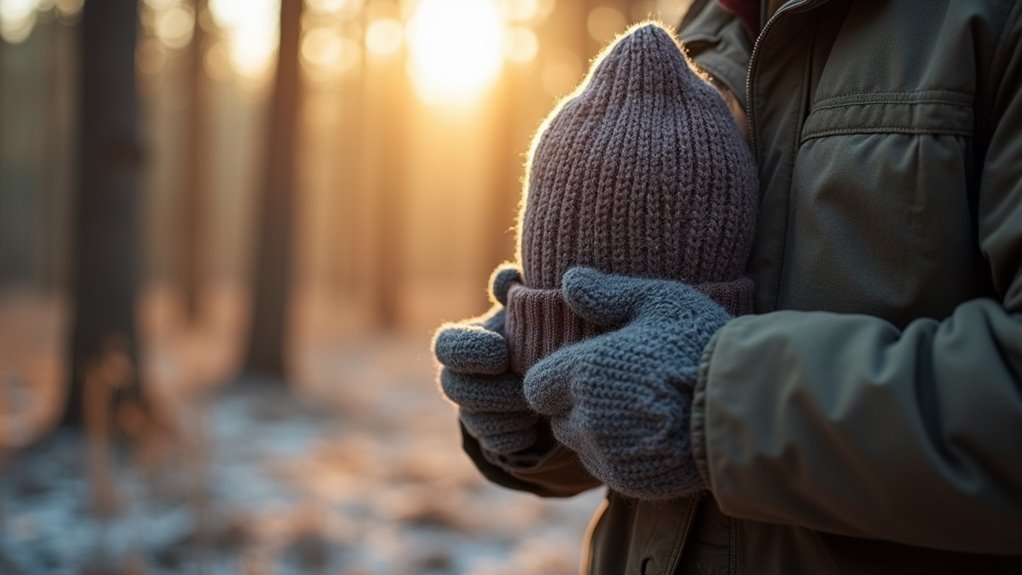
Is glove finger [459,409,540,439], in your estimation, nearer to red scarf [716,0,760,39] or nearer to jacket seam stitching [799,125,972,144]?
jacket seam stitching [799,125,972,144]

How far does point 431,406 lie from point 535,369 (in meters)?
7.11

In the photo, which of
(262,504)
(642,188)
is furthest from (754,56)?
(262,504)

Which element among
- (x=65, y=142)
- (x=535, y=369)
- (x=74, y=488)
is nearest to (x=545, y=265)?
(x=535, y=369)

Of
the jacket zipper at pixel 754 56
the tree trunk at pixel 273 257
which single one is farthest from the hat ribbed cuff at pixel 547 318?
the tree trunk at pixel 273 257

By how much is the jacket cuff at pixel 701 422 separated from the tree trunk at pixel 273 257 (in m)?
7.14

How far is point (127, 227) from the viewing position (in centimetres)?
546

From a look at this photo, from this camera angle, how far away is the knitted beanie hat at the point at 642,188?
122 centimetres

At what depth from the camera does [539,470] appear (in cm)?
149

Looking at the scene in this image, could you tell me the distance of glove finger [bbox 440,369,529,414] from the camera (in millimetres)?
1388

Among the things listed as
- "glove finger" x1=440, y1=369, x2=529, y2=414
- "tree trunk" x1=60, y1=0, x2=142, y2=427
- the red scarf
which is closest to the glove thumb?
"glove finger" x1=440, y1=369, x2=529, y2=414

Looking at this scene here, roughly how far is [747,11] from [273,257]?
712 cm

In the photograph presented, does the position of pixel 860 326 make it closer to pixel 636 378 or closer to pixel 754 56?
pixel 636 378

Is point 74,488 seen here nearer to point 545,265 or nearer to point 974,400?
point 545,265

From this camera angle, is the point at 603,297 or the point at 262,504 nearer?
the point at 603,297
